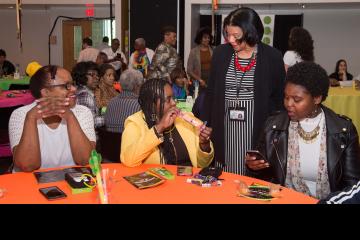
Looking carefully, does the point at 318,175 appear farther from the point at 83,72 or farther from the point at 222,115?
the point at 83,72

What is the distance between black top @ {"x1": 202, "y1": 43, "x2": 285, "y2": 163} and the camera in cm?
284

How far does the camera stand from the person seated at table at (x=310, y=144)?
86.9 inches

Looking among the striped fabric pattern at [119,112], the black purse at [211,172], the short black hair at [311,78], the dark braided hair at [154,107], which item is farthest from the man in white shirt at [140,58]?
the black purse at [211,172]

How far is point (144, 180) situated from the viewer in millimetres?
1972

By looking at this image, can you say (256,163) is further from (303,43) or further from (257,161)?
(303,43)

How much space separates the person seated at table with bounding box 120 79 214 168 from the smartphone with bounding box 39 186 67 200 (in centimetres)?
54

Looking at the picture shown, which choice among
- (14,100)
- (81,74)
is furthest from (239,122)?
(14,100)

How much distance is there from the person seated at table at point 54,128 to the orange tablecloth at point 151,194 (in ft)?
1.07

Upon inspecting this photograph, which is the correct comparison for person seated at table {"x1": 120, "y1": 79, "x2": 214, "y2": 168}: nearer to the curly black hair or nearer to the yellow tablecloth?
the curly black hair

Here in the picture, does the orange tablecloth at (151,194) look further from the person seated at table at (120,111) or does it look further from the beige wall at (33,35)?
the beige wall at (33,35)

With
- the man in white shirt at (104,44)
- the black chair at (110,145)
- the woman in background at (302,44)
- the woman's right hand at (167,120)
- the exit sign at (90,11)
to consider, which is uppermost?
the exit sign at (90,11)

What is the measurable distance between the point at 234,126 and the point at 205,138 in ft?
2.02

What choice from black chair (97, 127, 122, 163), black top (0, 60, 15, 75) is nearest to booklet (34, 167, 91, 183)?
black chair (97, 127, 122, 163)
